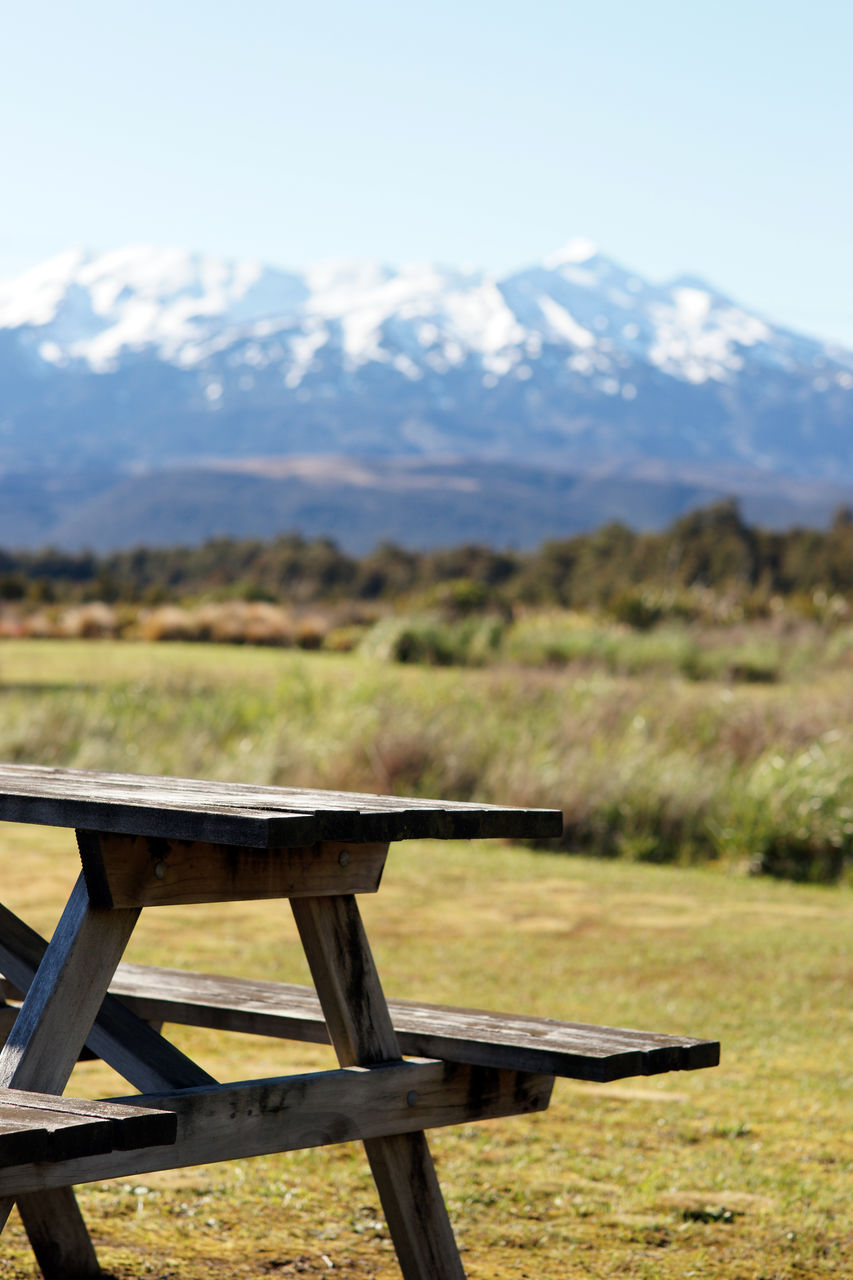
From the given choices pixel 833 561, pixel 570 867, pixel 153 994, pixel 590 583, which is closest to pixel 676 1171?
pixel 153 994

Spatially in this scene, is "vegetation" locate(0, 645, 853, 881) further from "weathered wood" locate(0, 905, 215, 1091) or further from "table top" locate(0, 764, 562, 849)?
"weathered wood" locate(0, 905, 215, 1091)

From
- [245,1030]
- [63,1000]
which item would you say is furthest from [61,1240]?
[63,1000]

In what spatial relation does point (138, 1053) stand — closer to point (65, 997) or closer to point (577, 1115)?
point (65, 997)

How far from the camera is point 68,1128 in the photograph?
2176 mm

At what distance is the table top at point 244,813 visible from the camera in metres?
2.42

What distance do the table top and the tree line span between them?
1011 inches

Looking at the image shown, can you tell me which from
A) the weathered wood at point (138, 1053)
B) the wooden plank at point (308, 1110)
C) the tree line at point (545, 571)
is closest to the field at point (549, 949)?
the wooden plank at point (308, 1110)

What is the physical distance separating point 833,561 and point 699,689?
85.8 ft

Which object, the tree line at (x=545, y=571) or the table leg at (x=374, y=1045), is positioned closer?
the table leg at (x=374, y=1045)

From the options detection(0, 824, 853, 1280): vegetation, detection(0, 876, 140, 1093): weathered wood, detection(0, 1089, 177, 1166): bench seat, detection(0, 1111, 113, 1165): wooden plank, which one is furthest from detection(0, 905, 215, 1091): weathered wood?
detection(0, 824, 853, 1280): vegetation

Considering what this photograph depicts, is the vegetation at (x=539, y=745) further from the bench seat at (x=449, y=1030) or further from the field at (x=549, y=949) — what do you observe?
the bench seat at (x=449, y=1030)

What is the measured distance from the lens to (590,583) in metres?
46.8

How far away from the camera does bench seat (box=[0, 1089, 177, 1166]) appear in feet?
7.05

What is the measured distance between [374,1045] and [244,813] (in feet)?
2.34
